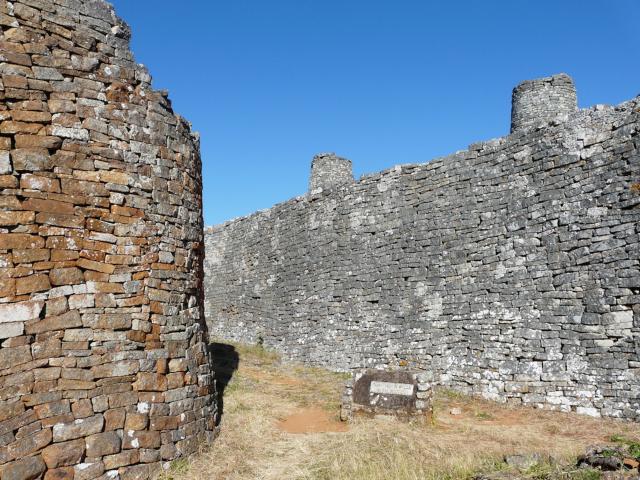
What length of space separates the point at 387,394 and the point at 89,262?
577 cm

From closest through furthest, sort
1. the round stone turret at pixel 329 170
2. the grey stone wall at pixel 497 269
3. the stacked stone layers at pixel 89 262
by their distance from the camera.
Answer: the stacked stone layers at pixel 89 262 → the grey stone wall at pixel 497 269 → the round stone turret at pixel 329 170

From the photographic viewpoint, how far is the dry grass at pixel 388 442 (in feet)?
21.9

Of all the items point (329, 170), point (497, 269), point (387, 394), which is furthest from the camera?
point (329, 170)

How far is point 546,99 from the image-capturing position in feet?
50.4

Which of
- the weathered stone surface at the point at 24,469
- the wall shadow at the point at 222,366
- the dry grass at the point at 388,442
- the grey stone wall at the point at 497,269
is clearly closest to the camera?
the weathered stone surface at the point at 24,469

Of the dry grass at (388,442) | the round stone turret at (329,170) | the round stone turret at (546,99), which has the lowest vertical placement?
the dry grass at (388,442)

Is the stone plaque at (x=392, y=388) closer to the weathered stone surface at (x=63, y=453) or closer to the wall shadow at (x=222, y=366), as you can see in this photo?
the wall shadow at (x=222, y=366)

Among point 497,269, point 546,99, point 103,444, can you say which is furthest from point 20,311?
point 546,99

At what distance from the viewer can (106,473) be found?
241 inches

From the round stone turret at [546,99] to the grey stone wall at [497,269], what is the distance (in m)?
4.52

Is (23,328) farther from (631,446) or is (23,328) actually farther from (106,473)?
(631,446)

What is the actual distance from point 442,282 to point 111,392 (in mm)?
8108

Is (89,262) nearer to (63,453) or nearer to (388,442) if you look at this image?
(63,453)

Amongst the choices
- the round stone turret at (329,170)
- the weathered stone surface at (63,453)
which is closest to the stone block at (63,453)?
the weathered stone surface at (63,453)
